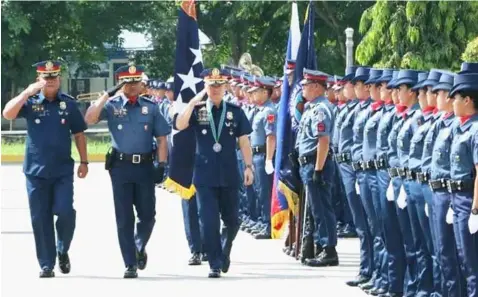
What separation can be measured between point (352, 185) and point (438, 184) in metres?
2.57

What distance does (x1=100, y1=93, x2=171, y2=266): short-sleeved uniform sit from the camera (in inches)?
524

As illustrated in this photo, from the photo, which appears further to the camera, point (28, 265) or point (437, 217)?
point (28, 265)

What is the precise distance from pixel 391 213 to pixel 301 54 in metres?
4.17

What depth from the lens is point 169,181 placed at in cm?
1423

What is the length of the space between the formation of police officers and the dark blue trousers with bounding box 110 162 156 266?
1cm

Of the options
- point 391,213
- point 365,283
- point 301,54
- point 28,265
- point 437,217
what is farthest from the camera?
point 301,54

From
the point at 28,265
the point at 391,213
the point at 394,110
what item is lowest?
the point at 28,265

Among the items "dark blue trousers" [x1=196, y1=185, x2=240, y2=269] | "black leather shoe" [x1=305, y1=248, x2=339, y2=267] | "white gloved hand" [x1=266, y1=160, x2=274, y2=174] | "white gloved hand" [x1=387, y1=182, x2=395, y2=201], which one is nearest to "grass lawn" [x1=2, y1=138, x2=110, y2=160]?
"white gloved hand" [x1=266, y1=160, x2=274, y2=174]

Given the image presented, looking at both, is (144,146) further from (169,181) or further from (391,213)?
(391,213)

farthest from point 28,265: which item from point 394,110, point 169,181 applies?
point 394,110

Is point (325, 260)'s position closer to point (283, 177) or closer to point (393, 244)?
point (283, 177)

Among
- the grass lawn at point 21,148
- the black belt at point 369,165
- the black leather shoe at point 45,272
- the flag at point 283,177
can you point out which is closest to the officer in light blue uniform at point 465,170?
the black belt at point 369,165

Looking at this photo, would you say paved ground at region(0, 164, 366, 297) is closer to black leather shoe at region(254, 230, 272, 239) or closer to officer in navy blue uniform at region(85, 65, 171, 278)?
black leather shoe at region(254, 230, 272, 239)

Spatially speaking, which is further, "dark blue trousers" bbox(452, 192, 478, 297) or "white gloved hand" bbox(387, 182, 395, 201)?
"white gloved hand" bbox(387, 182, 395, 201)
